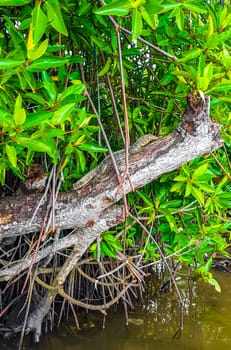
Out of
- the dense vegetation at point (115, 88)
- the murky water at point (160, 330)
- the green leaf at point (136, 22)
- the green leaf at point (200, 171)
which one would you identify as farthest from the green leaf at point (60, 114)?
the murky water at point (160, 330)

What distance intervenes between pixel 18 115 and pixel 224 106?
996 millimetres

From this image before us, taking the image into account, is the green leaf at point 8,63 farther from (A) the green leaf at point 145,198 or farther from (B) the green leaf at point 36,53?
(A) the green leaf at point 145,198

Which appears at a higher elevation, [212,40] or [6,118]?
[212,40]

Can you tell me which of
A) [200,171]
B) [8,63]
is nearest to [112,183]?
[200,171]

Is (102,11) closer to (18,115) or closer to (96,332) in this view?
(18,115)

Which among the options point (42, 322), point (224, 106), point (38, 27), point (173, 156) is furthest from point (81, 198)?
point (42, 322)

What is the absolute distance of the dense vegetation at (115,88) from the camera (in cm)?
104

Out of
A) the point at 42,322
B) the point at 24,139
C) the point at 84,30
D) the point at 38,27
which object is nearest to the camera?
the point at 38,27

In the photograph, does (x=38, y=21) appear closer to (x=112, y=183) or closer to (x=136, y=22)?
(x=136, y=22)

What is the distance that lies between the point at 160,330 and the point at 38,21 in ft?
5.14

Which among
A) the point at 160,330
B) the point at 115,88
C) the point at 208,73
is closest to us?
the point at 208,73

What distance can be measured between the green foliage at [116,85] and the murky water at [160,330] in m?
0.30

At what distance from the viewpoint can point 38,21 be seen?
0.94 metres

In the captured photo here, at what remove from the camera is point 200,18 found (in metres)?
1.76
